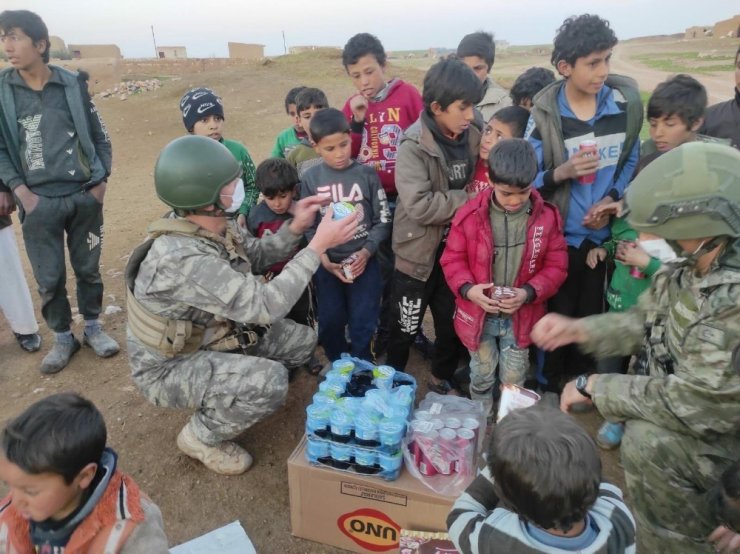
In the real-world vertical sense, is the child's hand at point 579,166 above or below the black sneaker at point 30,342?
above

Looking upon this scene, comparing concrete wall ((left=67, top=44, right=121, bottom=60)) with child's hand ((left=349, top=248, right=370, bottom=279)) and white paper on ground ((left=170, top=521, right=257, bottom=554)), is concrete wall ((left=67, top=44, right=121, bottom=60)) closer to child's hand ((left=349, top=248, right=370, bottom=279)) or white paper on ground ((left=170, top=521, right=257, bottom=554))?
child's hand ((left=349, top=248, right=370, bottom=279))

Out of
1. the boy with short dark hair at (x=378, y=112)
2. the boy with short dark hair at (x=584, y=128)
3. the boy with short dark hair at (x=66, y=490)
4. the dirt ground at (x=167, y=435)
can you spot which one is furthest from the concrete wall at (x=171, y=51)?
the boy with short dark hair at (x=66, y=490)

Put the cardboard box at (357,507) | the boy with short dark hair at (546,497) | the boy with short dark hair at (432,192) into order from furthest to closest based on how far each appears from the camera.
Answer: the boy with short dark hair at (432,192), the cardboard box at (357,507), the boy with short dark hair at (546,497)

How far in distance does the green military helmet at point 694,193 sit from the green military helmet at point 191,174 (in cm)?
216

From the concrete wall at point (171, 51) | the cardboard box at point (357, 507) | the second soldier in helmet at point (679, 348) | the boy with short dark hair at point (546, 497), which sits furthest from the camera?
the concrete wall at point (171, 51)

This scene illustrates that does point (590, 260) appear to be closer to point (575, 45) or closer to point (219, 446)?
point (575, 45)

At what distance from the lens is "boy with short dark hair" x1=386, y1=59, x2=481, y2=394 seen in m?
3.50

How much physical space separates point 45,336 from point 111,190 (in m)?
6.39

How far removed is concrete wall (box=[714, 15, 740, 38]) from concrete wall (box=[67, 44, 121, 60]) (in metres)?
47.0

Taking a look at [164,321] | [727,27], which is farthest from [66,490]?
[727,27]

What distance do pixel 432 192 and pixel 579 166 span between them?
0.94 meters

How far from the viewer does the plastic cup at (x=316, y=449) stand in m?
2.79

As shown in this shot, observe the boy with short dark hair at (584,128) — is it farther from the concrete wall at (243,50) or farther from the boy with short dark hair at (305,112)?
the concrete wall at (243,50)

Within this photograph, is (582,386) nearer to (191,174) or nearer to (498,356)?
(498,356)
